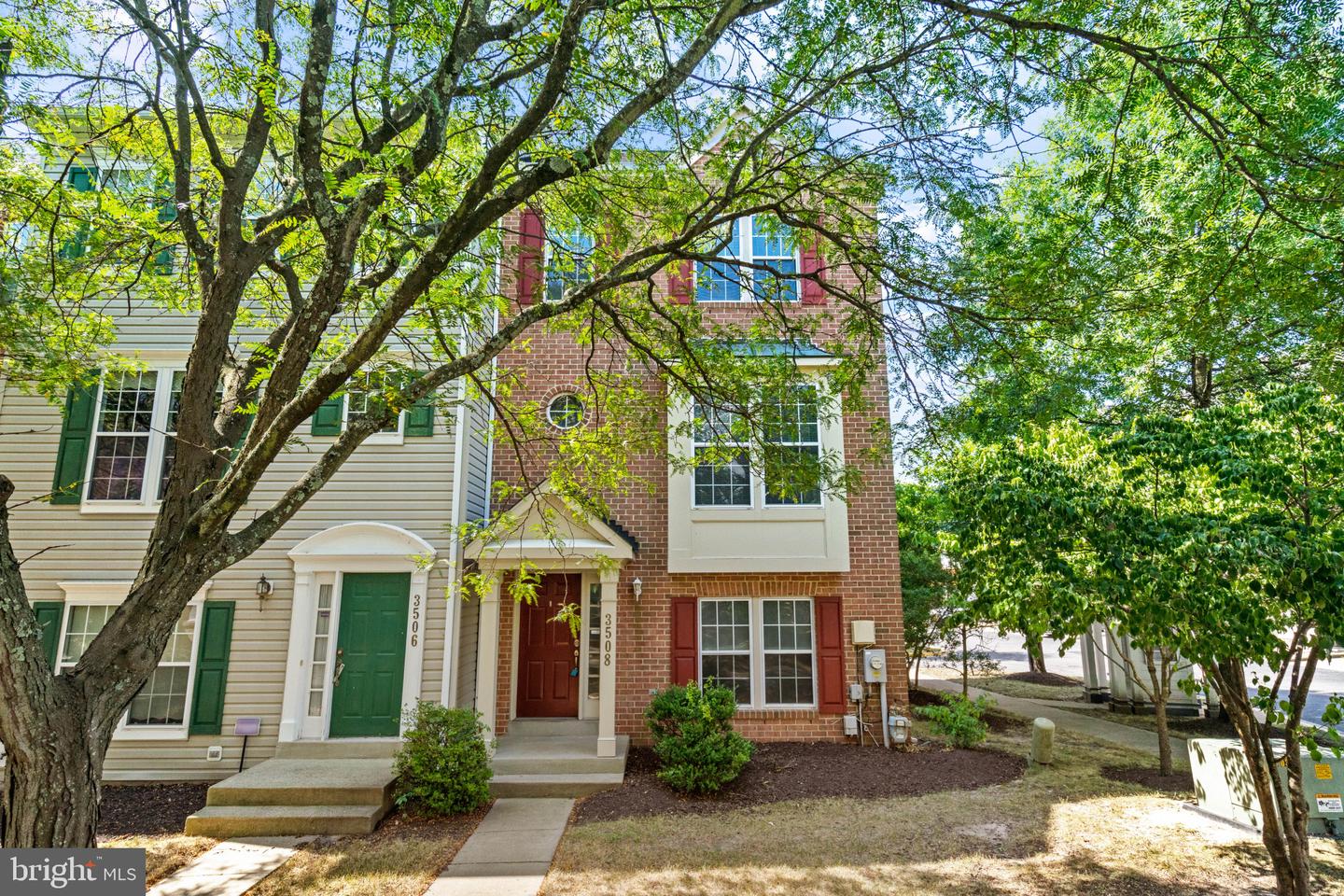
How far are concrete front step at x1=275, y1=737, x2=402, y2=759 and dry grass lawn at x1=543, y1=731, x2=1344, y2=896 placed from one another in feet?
9.73

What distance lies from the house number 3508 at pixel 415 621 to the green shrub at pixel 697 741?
3.04m

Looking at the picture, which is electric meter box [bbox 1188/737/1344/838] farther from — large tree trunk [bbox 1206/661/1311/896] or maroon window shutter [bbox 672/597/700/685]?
maroon window shutter [bbox 672/597/700/685]


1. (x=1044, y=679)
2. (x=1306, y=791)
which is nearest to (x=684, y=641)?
(x=1306, y=791)

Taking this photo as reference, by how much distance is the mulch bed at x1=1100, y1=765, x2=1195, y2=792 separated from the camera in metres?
7.85

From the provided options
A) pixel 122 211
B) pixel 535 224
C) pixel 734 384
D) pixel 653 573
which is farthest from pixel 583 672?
pixel 122 211

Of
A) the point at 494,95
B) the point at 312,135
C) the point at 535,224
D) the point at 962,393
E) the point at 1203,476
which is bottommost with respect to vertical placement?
the point at 1203,476

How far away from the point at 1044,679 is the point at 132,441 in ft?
69.7

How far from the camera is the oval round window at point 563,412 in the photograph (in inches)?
401

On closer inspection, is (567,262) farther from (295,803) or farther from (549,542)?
(295,803)

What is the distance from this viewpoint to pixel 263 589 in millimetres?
8617

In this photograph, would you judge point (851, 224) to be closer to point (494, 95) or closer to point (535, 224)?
point (494, 95)

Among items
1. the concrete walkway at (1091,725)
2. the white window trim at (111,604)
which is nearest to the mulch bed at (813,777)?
the concrete walkway at (1091,725)

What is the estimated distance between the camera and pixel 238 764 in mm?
8328

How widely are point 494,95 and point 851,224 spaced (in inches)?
114
